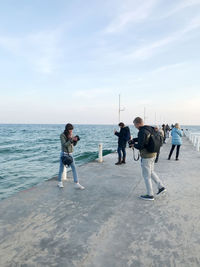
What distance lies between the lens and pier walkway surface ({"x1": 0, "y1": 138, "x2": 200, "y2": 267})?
2.48 m

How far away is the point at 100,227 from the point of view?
3238 millimetres

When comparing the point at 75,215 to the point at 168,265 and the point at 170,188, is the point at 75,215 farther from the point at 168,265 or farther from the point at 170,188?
the point at 170,188

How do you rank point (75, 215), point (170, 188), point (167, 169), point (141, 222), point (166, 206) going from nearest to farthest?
point (141, 222) < point (75, 215) < point (166, 206) < point (170, 188) < point (167, 169)

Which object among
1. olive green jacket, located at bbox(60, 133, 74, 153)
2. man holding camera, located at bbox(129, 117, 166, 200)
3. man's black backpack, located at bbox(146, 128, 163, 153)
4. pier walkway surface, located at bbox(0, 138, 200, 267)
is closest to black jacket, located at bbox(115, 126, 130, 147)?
pier walkway surface, located at bbox(0, 138, 200, 267)

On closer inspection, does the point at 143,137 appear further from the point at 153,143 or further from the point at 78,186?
the point at 78,186

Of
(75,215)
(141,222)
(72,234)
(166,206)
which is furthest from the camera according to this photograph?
(166,206)

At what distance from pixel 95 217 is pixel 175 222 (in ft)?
5.03

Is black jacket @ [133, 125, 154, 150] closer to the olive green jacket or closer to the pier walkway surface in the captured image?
the pier walkway surface

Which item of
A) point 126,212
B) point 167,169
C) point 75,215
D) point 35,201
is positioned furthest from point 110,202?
point 167,169

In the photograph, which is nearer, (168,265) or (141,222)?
(168,265)

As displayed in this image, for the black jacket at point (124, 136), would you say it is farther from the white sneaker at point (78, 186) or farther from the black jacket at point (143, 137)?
the black jacket at point (143, 137)

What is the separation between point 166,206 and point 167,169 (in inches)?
154

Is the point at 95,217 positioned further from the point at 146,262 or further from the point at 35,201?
the point at 35,201

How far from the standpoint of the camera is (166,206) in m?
4.16
